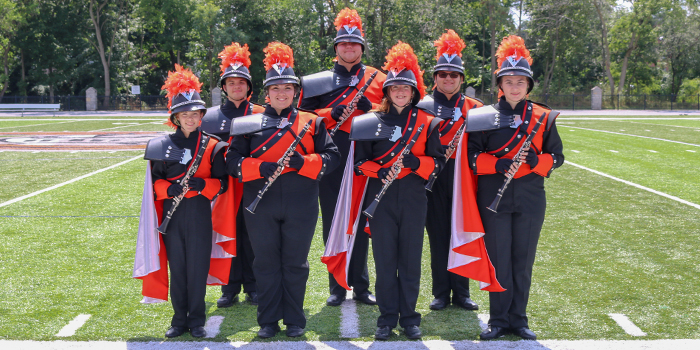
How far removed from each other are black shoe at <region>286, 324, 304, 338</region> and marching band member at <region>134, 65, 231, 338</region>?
57cm

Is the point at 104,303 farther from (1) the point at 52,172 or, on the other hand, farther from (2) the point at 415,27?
(2) the point at 415,27

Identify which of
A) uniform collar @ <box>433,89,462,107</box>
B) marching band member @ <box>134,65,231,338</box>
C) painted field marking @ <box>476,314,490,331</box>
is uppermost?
uniform collar @ <box>433,89,462,107</box>

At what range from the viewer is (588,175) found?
37.8ft

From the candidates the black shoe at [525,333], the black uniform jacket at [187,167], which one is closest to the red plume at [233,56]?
the black uniform jacket at [187,167]

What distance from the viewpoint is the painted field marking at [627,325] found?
412cm

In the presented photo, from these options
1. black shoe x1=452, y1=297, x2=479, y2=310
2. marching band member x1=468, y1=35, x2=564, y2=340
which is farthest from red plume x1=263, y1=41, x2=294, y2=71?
black shoe x1=452, y1=297, x2=479, y2=310

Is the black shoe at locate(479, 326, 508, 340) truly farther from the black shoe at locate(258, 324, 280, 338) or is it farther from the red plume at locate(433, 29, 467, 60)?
the red plume at locate(433, 29, 467, 60)

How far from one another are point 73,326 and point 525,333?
304 cm

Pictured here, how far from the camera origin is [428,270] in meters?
5.85

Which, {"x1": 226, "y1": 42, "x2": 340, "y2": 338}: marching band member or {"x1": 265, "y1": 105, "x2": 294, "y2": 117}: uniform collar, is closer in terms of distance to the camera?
{"x1": 226, "y1": 42, "x2": 340, "y2": 338}: marching band member

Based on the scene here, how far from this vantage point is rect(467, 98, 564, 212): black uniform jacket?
407 cm

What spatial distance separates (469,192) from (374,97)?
118 centimetres

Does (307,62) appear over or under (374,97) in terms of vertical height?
over

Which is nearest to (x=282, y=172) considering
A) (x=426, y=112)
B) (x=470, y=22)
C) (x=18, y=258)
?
(x=426, y=112)
